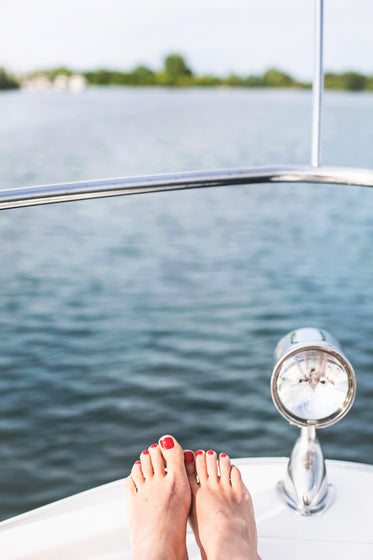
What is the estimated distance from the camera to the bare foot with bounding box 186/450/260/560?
102 centimetres

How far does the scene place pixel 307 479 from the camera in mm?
1082

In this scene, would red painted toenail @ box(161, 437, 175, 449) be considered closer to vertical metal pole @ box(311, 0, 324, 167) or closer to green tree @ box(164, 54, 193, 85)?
vertical metal pole @ box(311, 0, 324, 167)

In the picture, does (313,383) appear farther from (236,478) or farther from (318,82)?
(318,82)

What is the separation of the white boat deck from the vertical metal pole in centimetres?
59

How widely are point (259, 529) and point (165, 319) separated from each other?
363cm

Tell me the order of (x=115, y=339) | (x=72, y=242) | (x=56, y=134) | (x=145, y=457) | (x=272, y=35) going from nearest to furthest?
(x=145, y=457), (x=115, y=339), (x=72, y=242), (x=56, y=134), (x=272, y=35)

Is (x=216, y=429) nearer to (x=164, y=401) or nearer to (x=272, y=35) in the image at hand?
(x=164, y=401)

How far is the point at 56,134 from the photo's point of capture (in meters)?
18.6

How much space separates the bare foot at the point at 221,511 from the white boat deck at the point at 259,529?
3 cm

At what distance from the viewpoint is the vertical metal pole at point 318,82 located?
1.07 m

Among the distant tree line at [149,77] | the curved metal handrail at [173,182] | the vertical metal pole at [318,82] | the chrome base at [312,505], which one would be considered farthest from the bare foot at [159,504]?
the distant tree line at [149,77]

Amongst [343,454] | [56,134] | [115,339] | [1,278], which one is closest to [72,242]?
[1,278]

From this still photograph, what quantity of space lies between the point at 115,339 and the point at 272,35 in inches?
835

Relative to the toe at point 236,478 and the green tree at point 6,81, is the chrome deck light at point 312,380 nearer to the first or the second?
the toe at point 236,478
